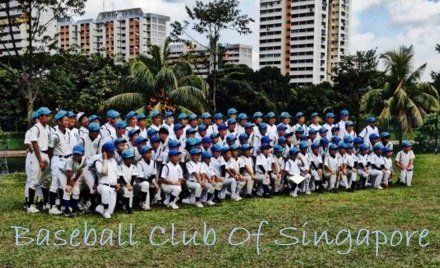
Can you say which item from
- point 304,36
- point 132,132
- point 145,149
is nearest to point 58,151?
point 145,149

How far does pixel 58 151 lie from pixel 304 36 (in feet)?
256

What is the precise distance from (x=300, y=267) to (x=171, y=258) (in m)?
1.31

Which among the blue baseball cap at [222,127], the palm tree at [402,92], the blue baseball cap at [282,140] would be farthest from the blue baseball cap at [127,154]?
the palm tree at [402,92]

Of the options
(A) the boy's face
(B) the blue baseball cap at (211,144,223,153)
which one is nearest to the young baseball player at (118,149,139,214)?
(A) the boy's face

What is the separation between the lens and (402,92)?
2327 cm

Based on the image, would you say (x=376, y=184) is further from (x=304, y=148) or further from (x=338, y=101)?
(x=338, y=101)

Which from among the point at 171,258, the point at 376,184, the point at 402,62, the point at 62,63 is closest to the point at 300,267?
the point at 171,258

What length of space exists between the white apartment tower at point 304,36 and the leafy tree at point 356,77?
45399 mm

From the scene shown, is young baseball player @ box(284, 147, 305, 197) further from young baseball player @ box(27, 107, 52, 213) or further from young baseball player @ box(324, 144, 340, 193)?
young baseball player @ box(27, 107, 52, 213)

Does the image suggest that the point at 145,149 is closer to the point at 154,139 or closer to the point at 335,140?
the point at 154,139

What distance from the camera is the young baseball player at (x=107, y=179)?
7.73 m

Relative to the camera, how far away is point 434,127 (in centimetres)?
1977

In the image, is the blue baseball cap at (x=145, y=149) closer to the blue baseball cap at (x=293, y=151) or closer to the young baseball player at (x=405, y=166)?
the blue baseball cap at (x=293, y=151)

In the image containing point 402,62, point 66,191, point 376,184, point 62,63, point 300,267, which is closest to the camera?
point 300,267
